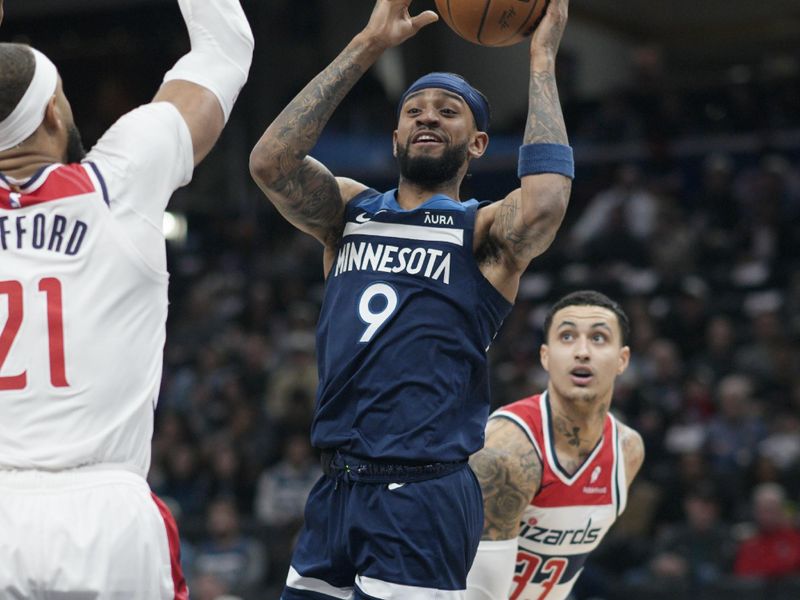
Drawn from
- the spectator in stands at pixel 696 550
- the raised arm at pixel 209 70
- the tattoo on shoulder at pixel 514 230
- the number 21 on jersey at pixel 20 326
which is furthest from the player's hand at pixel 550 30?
the spectator in stands at pixel 696 550

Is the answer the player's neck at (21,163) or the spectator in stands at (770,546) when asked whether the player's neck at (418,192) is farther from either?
the spectator in stands at (770,546)

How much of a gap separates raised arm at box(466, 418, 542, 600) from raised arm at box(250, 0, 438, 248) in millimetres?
1433

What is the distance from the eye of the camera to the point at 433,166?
15.5 feet

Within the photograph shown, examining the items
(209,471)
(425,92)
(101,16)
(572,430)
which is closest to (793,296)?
(209,471)

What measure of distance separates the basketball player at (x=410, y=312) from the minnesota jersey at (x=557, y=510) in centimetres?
130

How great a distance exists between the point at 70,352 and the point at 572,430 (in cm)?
316

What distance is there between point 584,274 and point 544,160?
1043 centimetres

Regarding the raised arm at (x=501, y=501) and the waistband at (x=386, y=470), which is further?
the raised arm at (x=501, y=501)

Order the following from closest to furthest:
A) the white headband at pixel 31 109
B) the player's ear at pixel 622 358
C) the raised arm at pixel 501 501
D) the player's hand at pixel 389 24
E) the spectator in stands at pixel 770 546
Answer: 1. the white headband at pixel 31 109
2. the player's hand at pixel 389 24
3. the raised arm at pixel 501 501
4. the player's ear at pixel 622 358
5. the spectator in stands at pixel 770 546

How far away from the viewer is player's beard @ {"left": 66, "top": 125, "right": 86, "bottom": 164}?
3479mm

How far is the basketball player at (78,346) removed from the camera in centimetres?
319

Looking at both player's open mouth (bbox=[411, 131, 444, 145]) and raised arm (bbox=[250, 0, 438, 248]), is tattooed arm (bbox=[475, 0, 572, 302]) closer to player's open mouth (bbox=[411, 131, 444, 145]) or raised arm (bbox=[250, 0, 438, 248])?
player's open mouth (bbox=[411, 131, 444, 145])

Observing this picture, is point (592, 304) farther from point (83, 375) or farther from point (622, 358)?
point (83, 375)

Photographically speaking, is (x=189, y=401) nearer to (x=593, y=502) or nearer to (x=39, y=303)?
(x=593, y=502)
